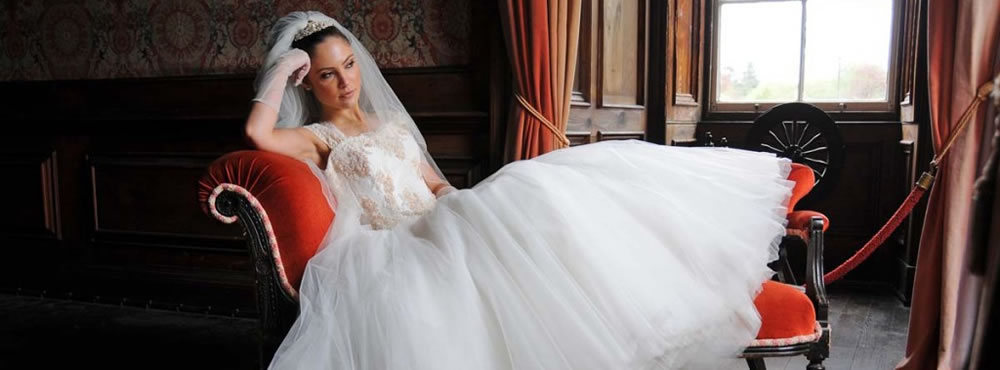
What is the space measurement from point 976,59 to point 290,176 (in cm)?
208

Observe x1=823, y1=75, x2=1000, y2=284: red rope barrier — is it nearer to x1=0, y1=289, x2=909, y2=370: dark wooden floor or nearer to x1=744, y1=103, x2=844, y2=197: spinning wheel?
x1=0, y1=289, x2=909, y2=370: dark wooden floor

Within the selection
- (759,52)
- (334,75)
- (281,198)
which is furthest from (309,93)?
(759,52)

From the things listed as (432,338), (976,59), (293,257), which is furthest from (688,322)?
(976,59)

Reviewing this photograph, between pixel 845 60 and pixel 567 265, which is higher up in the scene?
pixel 845 60

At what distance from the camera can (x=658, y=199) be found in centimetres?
182

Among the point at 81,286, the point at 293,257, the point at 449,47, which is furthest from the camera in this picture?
the point at 81,286

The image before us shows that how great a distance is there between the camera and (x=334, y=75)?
2184 mm

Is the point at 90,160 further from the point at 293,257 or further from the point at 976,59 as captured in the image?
the point at 976,59

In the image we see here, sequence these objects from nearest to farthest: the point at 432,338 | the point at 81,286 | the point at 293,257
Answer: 1. the point at 432,338
2. the point at 293,257
3. the point at 81,286

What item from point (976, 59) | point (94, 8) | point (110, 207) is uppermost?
point (94, 8)

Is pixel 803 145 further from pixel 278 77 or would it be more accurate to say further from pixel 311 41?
Result: pixel 278 77

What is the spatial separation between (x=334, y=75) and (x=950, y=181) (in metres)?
1.96

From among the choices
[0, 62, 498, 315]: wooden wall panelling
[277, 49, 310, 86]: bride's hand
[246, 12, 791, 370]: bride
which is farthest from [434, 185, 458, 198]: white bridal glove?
[0, 62, 498, 315]: wooden wall panelling

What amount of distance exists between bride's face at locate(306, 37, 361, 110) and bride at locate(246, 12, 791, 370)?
5cm
